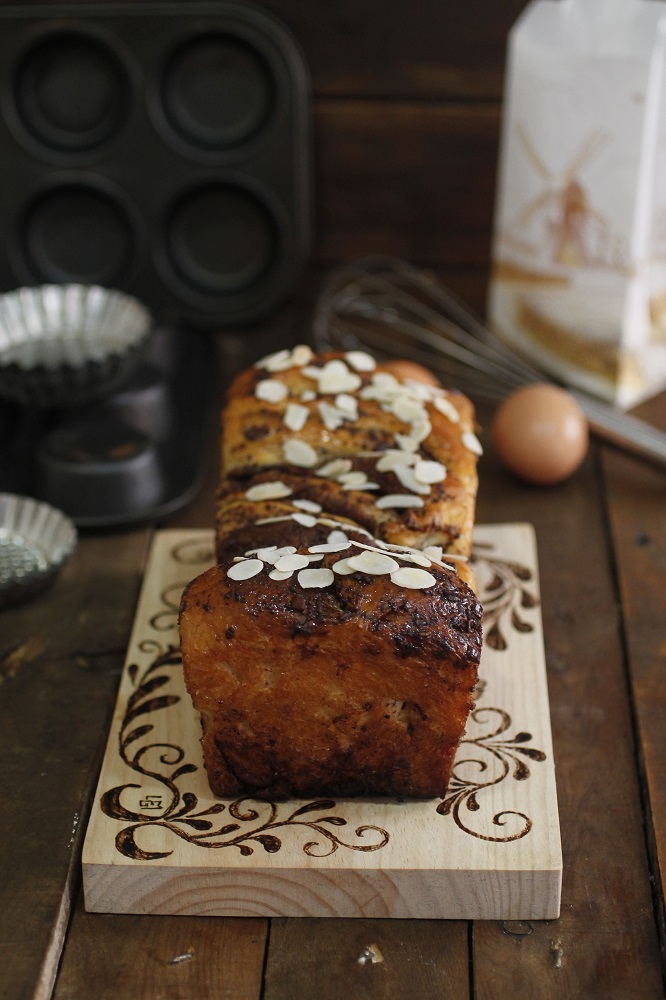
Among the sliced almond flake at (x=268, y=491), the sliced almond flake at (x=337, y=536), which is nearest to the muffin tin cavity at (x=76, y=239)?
the sliced almond flake at (x=268, y=491)

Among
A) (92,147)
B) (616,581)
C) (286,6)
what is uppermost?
(286,6)

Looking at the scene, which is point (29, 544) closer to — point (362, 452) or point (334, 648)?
point (362, 452)

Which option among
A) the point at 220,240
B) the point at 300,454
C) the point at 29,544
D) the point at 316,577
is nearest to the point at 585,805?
the point at 316,577

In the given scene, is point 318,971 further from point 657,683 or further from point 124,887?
point 657,683

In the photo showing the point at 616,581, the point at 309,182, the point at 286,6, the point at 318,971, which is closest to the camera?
the point at 318,971

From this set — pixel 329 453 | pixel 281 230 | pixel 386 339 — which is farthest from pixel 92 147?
pixel 329 453

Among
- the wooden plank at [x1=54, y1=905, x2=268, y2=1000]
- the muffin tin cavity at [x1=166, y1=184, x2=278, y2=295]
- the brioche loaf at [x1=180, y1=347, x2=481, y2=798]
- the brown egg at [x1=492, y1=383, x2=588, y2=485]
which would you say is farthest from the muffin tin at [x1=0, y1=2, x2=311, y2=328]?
the wooden plank at [x1=54, y1=905, x2=268, y2=1000]
